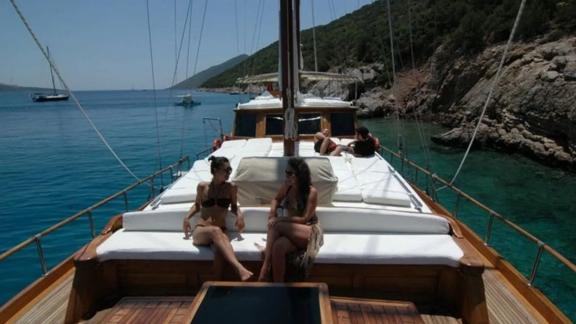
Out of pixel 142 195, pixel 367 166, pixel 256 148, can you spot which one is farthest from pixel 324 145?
pixel 142 195

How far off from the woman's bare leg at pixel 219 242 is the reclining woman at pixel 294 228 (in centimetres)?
20

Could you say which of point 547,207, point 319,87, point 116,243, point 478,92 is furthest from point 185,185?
point 319,87

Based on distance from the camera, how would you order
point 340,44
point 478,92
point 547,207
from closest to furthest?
1. point 547,207
2. point 478,92
3. point 340,44

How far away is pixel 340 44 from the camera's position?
207ft

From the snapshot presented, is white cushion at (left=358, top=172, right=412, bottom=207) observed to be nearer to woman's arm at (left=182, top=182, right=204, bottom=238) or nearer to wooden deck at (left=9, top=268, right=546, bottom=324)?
wooden deck at (left=9, top=268, right=546, bottom=324)

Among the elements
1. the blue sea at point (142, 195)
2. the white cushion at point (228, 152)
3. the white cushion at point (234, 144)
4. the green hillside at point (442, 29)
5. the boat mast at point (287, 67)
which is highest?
the green hillside at point (442, 29)

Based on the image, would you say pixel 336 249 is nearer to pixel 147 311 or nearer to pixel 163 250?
pixel 163 250

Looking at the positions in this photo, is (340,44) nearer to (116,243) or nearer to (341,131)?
(341,131)

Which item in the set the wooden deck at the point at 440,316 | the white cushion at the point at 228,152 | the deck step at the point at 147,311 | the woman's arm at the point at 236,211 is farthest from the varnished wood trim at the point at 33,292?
the white cushion at the point at 228,152

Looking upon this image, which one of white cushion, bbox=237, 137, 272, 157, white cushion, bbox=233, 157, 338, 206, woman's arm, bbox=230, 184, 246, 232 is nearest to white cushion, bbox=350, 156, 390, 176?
white cushion, bbox=233, 157, 338, 206

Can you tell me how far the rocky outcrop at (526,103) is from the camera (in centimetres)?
1586

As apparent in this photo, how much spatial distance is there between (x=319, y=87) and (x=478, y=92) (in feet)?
98.9

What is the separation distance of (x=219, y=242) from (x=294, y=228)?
74cm

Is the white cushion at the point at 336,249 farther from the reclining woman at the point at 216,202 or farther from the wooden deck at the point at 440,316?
the wooden deck at the point at 440,316
